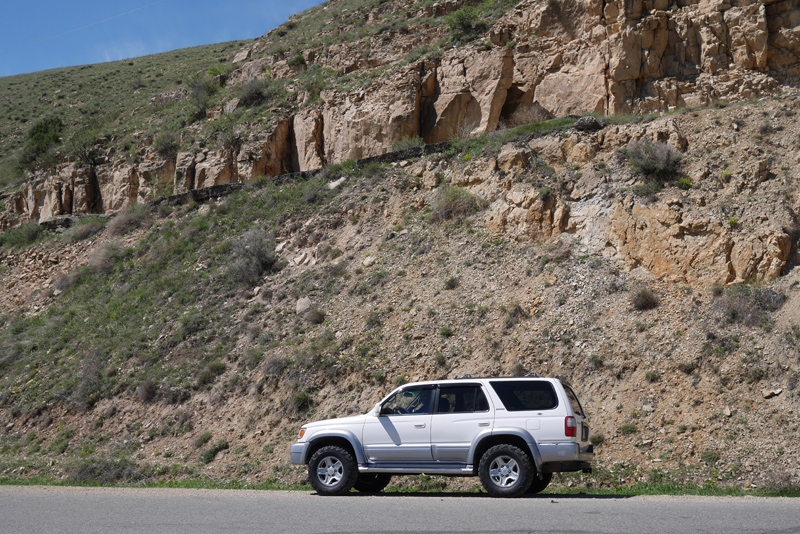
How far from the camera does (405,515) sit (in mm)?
8141

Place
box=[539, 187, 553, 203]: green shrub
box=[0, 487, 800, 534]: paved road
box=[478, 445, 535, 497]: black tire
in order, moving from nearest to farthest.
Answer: box=[0, 487, 800, 534]: paved road
box=[478, 445, 535, 497]: black tire
box=[539, 187, 553, 203]: green shrub

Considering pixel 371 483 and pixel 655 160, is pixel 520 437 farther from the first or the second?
pixel 655 160

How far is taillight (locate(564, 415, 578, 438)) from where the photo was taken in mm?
9438

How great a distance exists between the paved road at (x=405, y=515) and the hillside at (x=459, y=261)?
11.5 feet

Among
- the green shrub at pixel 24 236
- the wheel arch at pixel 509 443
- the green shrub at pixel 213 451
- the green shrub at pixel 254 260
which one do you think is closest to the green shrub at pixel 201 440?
the green shrub at pixel 213 451

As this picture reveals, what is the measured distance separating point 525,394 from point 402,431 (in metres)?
1.87

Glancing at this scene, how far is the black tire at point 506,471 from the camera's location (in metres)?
9.52

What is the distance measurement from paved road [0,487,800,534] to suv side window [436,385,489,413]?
1.23 m

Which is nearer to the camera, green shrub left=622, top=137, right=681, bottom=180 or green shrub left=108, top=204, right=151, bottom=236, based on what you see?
green shrub left=622, top=137, right=681, bottom=180

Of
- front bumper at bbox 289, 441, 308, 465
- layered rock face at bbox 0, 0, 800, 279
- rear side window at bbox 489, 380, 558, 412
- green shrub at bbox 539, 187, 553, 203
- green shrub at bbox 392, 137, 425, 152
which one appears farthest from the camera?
green shrub at bbox 392, 137, 425, 152

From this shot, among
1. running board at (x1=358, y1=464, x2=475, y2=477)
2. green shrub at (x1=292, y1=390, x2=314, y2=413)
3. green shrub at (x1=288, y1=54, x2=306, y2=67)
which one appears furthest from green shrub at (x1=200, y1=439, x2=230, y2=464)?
green shrub at (x1=288, y1=54, x2=306, y2=67)

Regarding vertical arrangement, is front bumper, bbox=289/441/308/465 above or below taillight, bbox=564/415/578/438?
below

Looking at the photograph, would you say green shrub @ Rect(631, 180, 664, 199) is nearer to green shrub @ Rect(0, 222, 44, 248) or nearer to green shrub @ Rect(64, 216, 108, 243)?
green shrub @ Rect(64, 216, 108, 243)

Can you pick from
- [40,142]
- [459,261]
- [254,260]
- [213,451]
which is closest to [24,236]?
[40,142]
